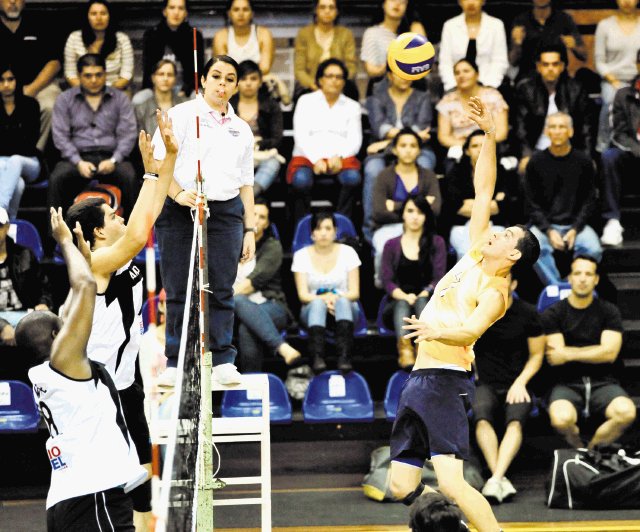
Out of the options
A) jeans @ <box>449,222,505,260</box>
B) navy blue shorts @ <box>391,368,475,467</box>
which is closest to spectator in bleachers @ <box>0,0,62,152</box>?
jeans @ <box>449,222,505,260</box>

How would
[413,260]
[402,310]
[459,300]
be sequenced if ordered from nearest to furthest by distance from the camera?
1. [459,300]
2. [402,310]
3. [413,260]

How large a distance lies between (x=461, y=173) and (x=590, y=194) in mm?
1181

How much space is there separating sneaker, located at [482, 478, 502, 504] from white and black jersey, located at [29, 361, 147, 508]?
13.4 feet

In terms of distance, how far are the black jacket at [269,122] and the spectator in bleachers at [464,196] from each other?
1617mm

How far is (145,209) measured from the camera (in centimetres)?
597

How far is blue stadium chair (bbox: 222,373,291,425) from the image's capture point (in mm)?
9359

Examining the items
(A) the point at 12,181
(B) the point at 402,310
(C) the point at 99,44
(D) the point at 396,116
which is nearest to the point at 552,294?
(B) the point at 402,310

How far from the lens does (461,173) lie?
10.4 m

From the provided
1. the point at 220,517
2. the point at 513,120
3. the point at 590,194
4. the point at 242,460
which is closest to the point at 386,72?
the point at 513,120

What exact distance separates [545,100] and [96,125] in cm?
424

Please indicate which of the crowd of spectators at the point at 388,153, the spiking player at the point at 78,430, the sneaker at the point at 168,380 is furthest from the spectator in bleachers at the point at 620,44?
the spiking player at the point at 78,430

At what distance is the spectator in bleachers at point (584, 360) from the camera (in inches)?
356

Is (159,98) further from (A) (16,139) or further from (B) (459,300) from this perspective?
(B) (459,300)

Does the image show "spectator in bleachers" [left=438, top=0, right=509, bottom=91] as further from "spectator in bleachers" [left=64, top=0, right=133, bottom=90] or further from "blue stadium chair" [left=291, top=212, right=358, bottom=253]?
"spectator in bleachers" [left=64, top=0, right=133, bottom=90]
